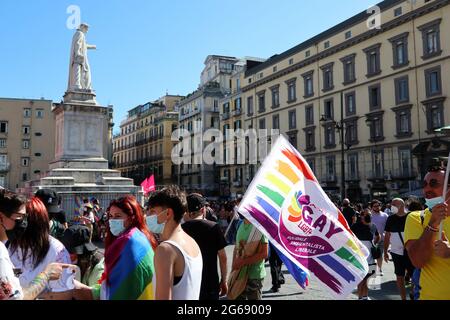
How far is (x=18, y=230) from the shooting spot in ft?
12.2

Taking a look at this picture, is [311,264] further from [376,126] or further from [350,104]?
[350,104]

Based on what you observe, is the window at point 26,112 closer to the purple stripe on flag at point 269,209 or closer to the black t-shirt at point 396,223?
the black t-shirt at point 396,223

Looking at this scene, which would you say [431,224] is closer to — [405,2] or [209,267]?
[209,267]

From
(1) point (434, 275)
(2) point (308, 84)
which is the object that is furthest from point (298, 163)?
(2) point (308, 84)

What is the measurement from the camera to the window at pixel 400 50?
3653 centimetres

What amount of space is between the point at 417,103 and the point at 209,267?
1355 inches

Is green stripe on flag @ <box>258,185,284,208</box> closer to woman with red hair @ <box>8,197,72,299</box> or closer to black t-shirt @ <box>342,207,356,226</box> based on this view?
woman with red hair @ <box>8,197,72,299</box>

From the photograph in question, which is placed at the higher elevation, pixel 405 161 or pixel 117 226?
pixel 405 161

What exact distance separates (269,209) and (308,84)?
44289 millimetres

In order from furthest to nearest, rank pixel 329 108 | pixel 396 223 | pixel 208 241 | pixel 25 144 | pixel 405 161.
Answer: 1. pixel 25 144
2. pixel 329 108
3. pixel 405 161
4. pixel 396 223
5. pixel 208 241

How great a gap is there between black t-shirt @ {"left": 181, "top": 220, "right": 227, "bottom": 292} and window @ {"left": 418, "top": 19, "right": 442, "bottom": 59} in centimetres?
3369

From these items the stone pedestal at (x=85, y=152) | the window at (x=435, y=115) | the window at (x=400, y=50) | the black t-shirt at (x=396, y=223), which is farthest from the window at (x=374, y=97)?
the black t-shirt at (x=396, y=223)

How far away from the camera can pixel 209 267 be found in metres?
5.07

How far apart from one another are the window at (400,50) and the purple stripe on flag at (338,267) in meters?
36.1
